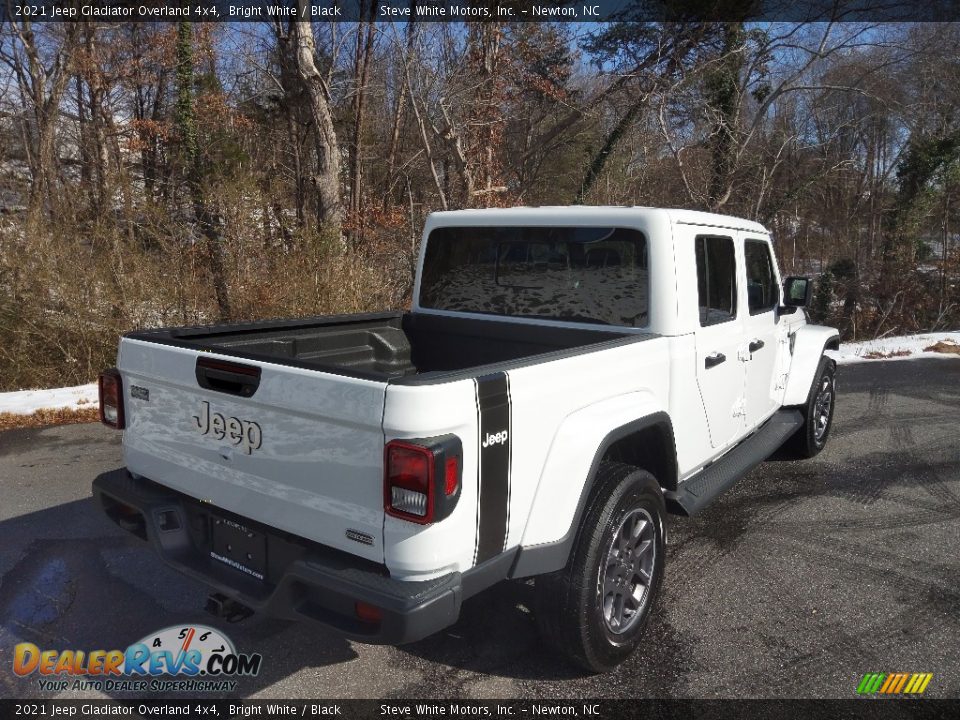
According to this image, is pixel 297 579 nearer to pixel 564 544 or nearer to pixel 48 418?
pixel 564 544

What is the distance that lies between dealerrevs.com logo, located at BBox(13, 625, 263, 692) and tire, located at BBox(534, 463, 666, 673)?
1307mm

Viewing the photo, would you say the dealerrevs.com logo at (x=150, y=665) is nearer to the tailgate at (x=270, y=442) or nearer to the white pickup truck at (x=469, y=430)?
the white pickup truck at (x=469, y=430)

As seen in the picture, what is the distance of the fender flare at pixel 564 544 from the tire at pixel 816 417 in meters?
3.17

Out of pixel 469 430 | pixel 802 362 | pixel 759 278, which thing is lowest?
pixel 802 362

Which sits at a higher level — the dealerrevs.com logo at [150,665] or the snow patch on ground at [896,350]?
the snow patch on ground at [896,350]

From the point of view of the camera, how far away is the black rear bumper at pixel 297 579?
215 cm

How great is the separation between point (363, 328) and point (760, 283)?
2.61 metres

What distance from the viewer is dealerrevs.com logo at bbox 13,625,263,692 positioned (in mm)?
2850

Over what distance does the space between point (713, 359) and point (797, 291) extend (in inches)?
62.6

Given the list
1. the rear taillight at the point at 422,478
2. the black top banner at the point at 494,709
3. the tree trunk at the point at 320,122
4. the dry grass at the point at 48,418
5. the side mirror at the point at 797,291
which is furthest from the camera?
the tree trunk at the point at 320,122

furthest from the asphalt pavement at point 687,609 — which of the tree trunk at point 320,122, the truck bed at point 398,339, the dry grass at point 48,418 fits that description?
the tree trunk at point 320,122

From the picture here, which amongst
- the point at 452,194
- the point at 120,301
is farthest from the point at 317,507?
the point at 452,194

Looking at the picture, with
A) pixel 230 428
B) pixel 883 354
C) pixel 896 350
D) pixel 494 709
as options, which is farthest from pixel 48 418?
pixel 896 350

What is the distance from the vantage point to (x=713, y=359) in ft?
12.3
